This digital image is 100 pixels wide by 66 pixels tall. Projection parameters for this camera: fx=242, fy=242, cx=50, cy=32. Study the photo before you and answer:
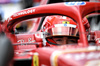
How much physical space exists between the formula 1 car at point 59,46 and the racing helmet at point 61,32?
0.37 ft

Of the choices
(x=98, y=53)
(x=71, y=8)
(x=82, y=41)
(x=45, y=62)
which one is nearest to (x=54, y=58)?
(x=45, y=62)

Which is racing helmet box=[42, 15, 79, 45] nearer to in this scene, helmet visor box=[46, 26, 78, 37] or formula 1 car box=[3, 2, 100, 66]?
helmet visor box=[46, 26, 78, 37]

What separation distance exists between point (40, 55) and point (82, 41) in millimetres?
668

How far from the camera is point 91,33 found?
381cm

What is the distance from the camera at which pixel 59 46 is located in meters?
2.32

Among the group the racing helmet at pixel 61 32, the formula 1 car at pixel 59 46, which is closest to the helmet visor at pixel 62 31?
the racing helmet at pixel 61 32

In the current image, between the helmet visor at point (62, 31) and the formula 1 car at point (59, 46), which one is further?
the helmet visor at point (62, 31)

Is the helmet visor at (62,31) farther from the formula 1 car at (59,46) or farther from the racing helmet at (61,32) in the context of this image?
the formula 1 car at (59,46)

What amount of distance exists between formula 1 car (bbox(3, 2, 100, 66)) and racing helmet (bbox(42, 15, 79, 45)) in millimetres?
113

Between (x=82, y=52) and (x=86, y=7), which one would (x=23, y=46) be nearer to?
(x=86, y=7)

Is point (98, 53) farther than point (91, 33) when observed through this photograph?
No

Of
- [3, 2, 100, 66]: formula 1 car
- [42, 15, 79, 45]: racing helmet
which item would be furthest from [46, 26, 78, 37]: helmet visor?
[3, 2, 100, 66]: formula 1 car

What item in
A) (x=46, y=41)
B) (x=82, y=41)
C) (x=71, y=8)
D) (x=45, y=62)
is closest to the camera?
(x=45, y=62)

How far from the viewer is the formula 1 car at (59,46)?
189 centimetres
